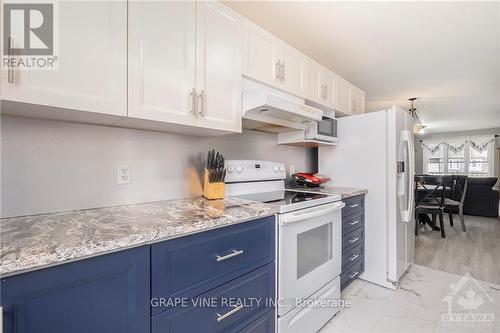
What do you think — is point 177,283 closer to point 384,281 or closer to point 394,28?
point 384,281

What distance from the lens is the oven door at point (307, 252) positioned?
1.34m

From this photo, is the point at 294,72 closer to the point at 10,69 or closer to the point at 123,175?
the point at 123,175

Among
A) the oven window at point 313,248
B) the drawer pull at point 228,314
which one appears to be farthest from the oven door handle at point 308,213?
the drawer pull at point 228,314

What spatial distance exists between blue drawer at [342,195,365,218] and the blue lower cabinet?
1.63 metres

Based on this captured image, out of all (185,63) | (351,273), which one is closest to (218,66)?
(185,63)

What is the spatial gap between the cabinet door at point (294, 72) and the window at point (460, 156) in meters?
8.43

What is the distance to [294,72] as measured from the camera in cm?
205

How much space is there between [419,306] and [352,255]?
592 millimetres

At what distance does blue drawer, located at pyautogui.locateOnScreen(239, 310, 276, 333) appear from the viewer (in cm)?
119

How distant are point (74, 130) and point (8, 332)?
914 mm

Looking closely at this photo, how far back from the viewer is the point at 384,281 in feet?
7.25

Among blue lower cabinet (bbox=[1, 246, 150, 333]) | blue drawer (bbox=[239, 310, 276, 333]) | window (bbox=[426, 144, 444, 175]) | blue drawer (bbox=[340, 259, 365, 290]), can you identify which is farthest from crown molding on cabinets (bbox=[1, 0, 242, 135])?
window (bbox=[426, 144, 444, 175])

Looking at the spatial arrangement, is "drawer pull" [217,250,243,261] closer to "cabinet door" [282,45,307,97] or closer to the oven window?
the oven window

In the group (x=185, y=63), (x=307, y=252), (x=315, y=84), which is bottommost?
(x=307, y=252)
